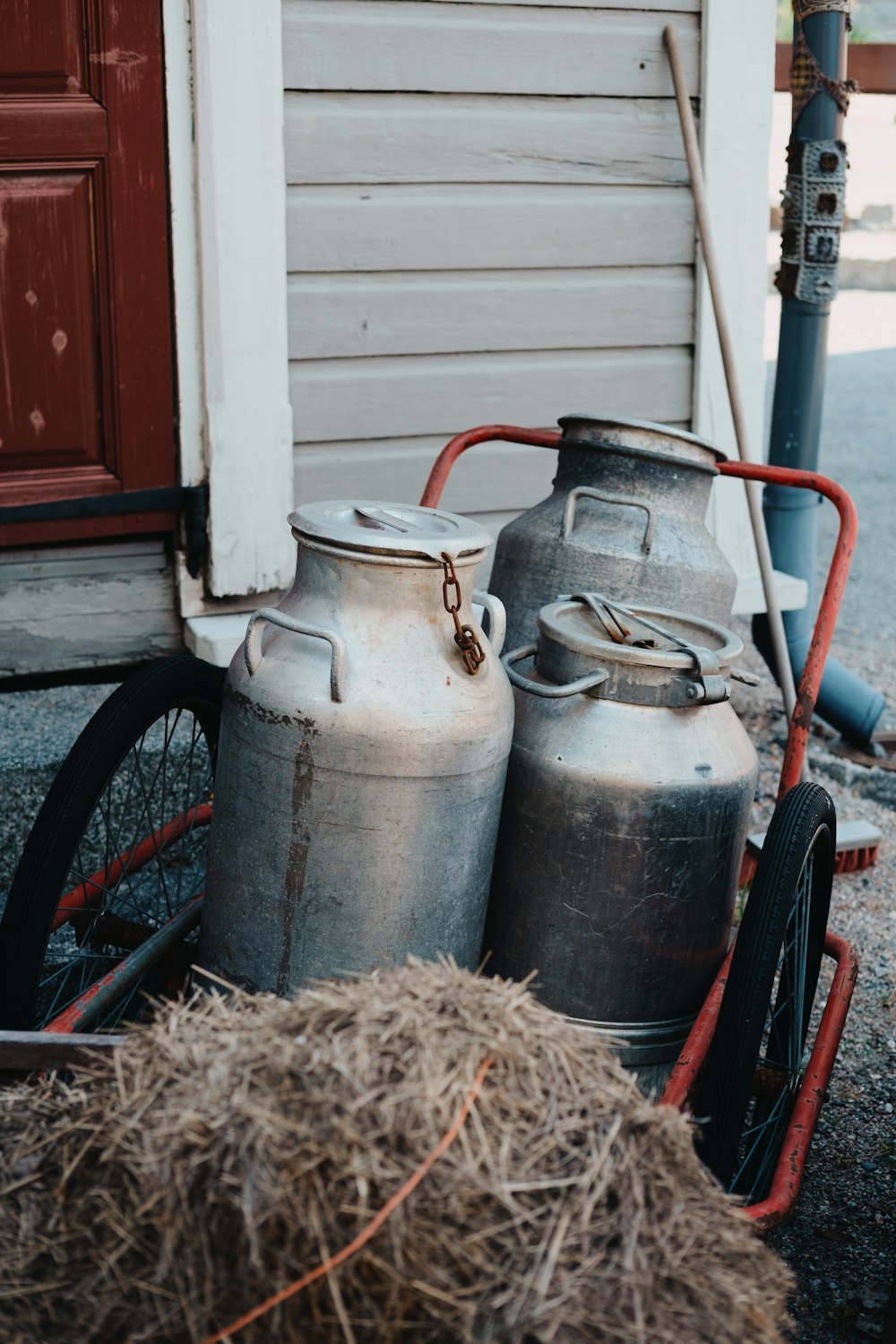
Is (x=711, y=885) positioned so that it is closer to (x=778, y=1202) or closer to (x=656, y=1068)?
(x=656, y=1068)

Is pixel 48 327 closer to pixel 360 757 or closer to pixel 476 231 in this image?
pixel 476 231

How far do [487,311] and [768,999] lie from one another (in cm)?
227

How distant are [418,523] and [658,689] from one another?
50 cm

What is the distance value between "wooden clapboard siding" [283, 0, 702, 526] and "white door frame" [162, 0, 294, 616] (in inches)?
6.0

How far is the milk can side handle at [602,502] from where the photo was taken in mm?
2770

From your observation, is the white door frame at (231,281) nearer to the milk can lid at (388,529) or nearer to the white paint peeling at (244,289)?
the white paint peeling at (244,289)

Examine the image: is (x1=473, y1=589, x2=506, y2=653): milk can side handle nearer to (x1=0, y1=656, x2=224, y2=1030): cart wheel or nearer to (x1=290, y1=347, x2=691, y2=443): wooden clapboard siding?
(x1=0, y1=656, x2=224, y2=1030): cart wheel

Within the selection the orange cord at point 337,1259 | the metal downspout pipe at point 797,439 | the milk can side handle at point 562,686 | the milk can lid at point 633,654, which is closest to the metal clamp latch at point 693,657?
the milk can lid at point 633,654

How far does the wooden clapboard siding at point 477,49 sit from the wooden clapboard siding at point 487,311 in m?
0.48

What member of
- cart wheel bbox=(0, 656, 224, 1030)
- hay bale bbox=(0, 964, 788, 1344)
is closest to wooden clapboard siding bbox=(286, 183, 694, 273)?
cart wheel bbox=(0, 656, 224, 1030)

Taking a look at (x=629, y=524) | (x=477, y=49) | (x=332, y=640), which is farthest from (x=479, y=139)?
(x=332, y=640)

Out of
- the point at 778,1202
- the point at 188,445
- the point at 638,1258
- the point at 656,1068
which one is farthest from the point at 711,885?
the point at 188,445

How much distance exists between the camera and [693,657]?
2264 mm

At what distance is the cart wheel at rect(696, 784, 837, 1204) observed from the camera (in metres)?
2.10
